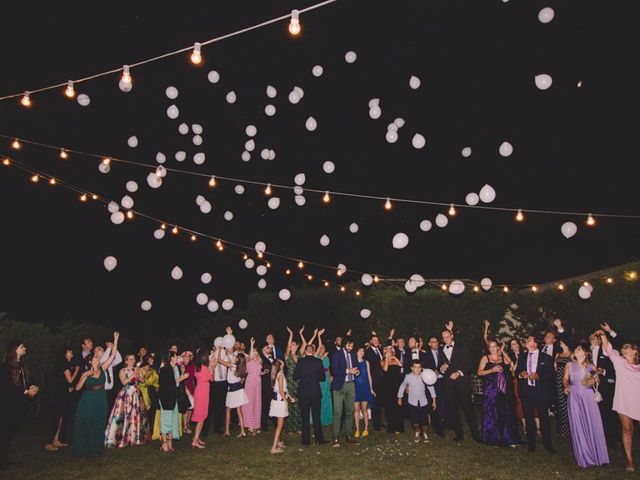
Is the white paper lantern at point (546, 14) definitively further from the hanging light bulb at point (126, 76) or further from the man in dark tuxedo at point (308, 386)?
the man in dark tuxedo at point (308, 386)

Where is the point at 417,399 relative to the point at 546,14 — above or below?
below

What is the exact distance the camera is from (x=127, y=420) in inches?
296

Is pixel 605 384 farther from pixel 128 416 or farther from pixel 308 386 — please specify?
pixel 128 416

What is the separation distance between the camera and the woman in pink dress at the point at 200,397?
741cm

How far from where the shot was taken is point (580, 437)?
19.3 feet

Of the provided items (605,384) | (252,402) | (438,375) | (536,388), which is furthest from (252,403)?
(605,384)

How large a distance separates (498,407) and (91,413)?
20.5ft

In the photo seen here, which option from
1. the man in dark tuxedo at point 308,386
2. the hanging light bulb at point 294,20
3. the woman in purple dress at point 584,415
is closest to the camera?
the hanging light bulb at point 294,20

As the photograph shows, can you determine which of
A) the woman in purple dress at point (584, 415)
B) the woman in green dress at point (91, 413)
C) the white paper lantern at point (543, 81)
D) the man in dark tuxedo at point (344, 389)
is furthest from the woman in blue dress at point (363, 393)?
the white paper lantern at point (543, 81)

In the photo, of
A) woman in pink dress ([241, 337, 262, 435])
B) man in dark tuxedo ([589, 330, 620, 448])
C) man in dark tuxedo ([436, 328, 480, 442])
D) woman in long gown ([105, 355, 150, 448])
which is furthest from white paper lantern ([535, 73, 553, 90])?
woman in long gown ([105, 355, 150, 448])

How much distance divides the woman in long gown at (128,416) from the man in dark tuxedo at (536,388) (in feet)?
20.4

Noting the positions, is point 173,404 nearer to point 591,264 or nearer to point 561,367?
point 561,367

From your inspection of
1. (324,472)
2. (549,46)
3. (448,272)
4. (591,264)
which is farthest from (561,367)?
(448,272)

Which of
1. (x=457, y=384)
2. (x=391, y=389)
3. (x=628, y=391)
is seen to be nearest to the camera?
(x=628, y=391)
